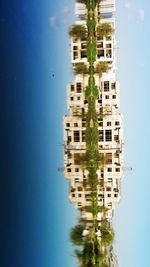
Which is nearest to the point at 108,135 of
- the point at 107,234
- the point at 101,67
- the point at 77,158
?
the point at 77,158

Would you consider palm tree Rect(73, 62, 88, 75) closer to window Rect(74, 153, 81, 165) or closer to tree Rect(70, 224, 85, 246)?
window Rect(74, 153, 81, 165)

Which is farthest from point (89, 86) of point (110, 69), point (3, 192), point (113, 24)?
point (3, 192)

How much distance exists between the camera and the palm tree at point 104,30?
1.92m

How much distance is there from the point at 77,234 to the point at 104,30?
2.47 ft

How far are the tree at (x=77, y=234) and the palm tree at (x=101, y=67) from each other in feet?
1.86

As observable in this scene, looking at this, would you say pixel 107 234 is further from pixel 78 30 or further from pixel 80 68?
pixel 78 30

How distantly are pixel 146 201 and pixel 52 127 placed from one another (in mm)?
439

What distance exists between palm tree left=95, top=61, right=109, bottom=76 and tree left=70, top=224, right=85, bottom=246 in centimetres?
57

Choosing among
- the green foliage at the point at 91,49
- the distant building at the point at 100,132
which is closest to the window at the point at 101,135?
the distant building at the point at 100,132

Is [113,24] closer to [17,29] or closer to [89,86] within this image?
[89,86]

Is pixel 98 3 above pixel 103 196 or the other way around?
above

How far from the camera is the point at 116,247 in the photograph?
76.9 inches

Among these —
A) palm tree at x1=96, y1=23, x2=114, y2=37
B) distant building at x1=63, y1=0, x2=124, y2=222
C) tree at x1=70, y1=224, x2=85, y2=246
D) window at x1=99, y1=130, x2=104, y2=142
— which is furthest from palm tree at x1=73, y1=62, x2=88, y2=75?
tree at x1=70, y1=224, x2=85, y2=246

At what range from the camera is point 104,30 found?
193 cm
